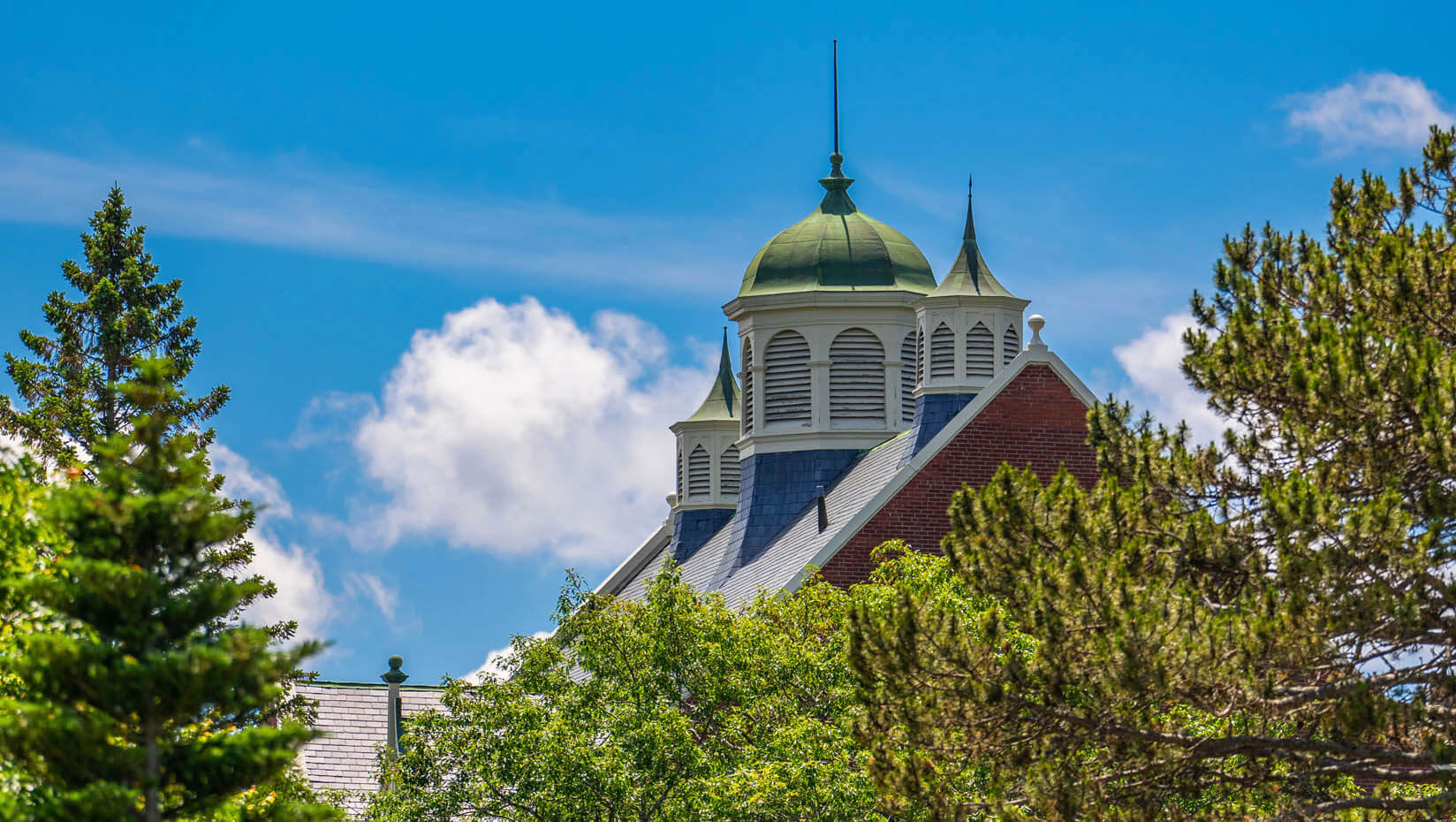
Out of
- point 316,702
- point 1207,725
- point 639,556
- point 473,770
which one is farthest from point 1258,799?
point 639,556

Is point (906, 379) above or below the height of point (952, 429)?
above

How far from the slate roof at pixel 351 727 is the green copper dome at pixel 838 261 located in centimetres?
1143

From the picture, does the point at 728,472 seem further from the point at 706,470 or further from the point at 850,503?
the point at 850,503

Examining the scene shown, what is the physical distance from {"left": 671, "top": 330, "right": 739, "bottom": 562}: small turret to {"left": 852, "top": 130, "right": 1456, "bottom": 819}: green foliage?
3658cm

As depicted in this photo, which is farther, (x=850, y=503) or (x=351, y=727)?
Result: (x=351, y=727)

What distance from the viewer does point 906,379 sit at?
49.8 m

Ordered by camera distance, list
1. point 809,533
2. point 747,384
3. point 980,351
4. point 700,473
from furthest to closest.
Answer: point 700,473 < point 747,384 < point 980,351 < point 809,533

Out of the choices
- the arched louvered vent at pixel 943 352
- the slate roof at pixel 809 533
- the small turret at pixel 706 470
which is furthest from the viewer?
the small turret at pixel 706 470

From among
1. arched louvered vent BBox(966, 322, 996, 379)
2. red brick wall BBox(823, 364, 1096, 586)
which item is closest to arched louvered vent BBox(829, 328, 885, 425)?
arched louvered vent BBox(966, 322, 996, 379)

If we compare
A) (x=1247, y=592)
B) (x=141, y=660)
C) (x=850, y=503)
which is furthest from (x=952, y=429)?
(x=141, y=660)

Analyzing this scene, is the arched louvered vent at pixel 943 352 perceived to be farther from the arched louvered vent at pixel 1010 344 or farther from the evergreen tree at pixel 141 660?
the evergreen tree at pixel 141 660

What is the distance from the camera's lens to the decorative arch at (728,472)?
56844 mm

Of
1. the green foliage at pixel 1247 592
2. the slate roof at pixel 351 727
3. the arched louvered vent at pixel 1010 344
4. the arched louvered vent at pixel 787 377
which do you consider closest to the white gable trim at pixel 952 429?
the arched louvered vent at pixel 1010 344

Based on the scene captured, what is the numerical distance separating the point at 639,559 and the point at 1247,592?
41949 mm
